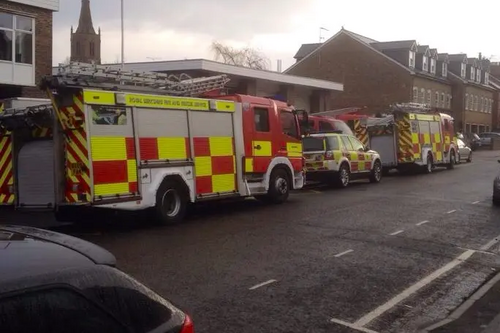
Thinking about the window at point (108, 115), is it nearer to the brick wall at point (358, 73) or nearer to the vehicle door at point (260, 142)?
the vehicle door at point (260, 142)

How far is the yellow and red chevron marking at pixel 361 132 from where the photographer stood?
81.4ft

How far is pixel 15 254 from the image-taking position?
2266 millimetres

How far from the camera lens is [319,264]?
7.92 meters

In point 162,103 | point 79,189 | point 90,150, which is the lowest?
point 79,189

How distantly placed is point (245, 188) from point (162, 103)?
10.1ft

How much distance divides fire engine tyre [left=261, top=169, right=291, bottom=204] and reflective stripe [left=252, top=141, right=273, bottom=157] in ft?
1.98

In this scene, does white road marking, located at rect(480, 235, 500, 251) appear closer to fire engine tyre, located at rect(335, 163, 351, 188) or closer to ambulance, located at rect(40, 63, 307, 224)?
ambulance, located at rect(40, 63, 307, 224)

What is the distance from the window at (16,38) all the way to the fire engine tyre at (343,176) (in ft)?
43.2

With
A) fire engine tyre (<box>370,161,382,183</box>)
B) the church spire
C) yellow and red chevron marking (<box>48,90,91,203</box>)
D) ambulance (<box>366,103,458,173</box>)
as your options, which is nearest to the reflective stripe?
yellow and red chevron marking (<box>48,90,91,203</box>)

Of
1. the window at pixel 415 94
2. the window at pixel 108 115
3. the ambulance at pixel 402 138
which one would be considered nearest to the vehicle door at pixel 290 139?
the window at pixel 108 115

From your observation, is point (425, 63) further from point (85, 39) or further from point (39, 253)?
point (39, 253)

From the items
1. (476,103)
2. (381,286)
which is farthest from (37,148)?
(476,103)

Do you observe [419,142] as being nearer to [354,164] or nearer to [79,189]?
[354,164]

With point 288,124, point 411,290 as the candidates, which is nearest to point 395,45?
point 288,124
